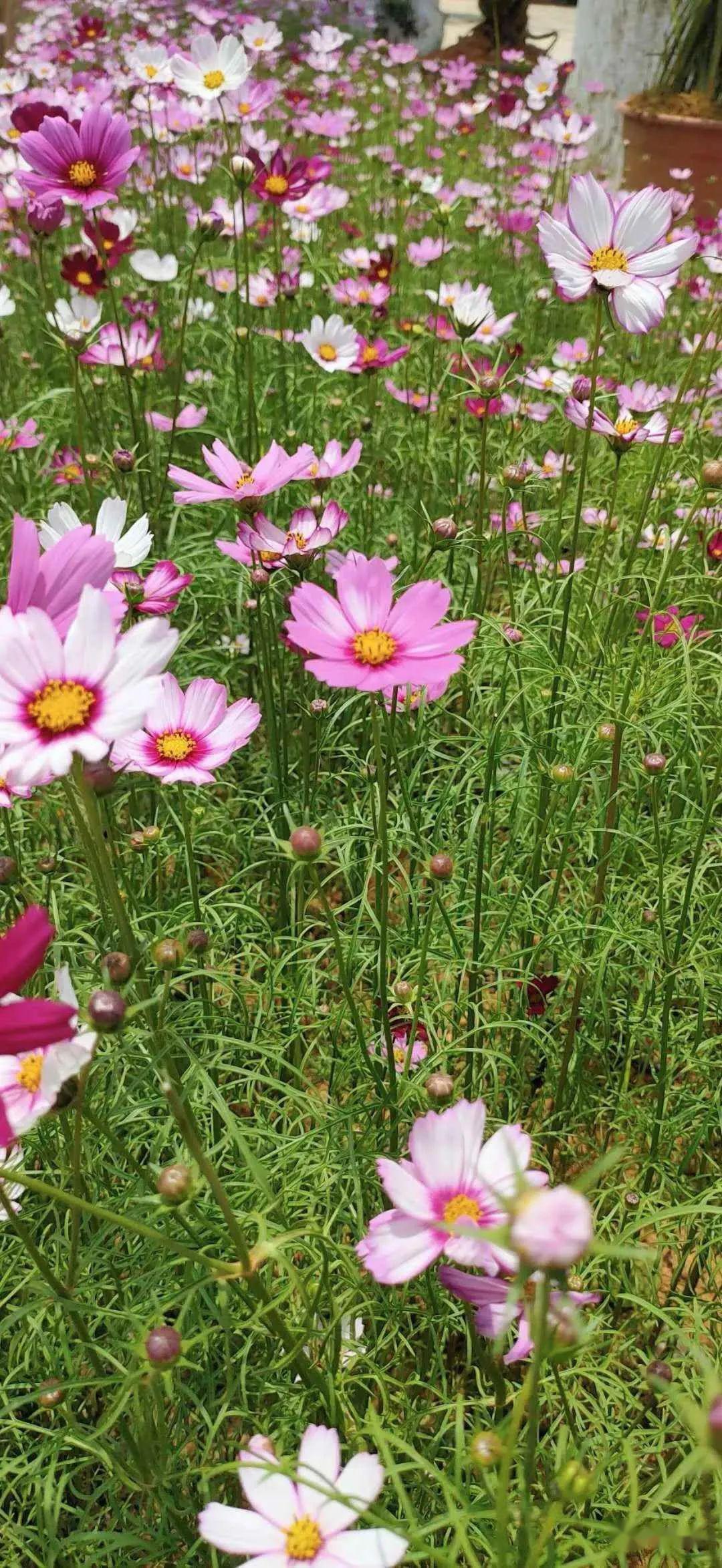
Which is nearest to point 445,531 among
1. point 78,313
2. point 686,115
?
point 78,313

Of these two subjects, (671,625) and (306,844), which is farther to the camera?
(671,625)

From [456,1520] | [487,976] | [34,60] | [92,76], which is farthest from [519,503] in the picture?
[34,60]

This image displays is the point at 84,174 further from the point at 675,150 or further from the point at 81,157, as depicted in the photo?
the point at 675,150

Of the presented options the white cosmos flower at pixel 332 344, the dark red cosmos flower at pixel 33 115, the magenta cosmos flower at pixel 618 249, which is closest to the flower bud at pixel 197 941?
the magenta cosmos flower at pixel 618 249

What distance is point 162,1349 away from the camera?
0.53 m

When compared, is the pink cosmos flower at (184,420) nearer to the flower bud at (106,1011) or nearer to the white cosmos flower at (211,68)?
the white cosmos flower at (211,68)

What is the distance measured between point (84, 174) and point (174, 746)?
28.5 inches

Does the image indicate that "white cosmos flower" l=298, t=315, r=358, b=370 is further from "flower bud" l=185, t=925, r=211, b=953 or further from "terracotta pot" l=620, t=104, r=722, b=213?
"terracotta pot" l=620, t=104, r=722, b=213

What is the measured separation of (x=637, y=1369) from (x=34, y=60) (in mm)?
4888

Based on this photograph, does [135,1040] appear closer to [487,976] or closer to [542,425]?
[487,976]

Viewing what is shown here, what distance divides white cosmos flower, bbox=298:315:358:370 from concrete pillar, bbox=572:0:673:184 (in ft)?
10.9

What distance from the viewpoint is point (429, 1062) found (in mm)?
863

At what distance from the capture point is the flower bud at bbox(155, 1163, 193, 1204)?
0.52 m

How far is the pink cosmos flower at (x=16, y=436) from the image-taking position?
159 centimetres
